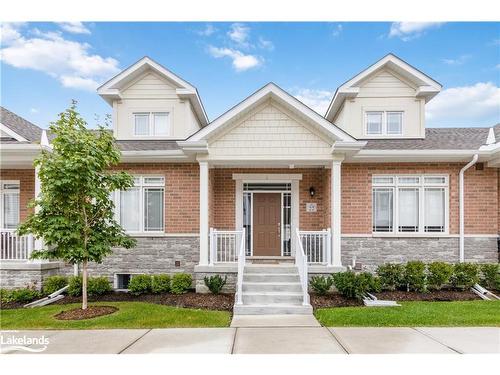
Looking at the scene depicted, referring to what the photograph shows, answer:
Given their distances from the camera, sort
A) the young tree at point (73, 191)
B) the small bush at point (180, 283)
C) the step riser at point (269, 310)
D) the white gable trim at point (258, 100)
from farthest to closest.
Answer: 1. the small bush at point (180, 283)
2. the white gable trim at point (258, 100)
3. the step riser at point (269, 310)
4. the young tree at point (73, 191)

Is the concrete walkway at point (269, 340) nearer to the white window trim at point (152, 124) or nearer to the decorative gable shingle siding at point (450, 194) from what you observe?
the decorative gable shingle siding at point (450, 194)

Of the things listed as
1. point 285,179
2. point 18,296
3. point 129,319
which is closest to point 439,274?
point 285,179

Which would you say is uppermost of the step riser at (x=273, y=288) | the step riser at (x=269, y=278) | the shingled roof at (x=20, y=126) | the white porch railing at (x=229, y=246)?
the shingled roof at (x=20, y=126)

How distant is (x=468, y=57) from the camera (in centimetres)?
1144

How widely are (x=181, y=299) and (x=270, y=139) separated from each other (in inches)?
182

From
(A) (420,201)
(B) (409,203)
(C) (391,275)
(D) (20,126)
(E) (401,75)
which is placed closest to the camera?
(C) (391,275)

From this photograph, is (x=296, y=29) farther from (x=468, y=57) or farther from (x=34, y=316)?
(x=34, y=316)

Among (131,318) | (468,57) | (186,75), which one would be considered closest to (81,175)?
(131,318)

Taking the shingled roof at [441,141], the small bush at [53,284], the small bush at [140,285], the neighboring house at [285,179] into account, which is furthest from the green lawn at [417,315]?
the small bush at [53,284]

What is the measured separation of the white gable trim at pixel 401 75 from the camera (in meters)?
10.8

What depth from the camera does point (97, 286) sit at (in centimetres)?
910

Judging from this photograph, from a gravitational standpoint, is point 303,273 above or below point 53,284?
above

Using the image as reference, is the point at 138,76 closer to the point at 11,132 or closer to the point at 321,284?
the point at 11,132

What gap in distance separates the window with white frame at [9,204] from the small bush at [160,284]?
492 cm
